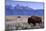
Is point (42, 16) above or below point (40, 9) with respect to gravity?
below

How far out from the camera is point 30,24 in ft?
4.41

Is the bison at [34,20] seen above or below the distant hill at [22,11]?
below

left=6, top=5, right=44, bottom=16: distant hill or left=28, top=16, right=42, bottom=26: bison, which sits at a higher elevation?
left=6, top=5, right=44, bottom=16: distant hill

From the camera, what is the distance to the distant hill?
1.30 m

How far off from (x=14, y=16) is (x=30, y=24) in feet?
0.87

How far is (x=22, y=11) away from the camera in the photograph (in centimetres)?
133

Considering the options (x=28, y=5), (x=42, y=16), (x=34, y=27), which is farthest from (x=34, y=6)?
(x=34, y=27)

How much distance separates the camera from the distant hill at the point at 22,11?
4.26 feet

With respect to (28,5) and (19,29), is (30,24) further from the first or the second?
(28,5)

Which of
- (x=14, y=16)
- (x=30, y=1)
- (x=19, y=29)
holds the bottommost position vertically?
(x=19, y=29)
